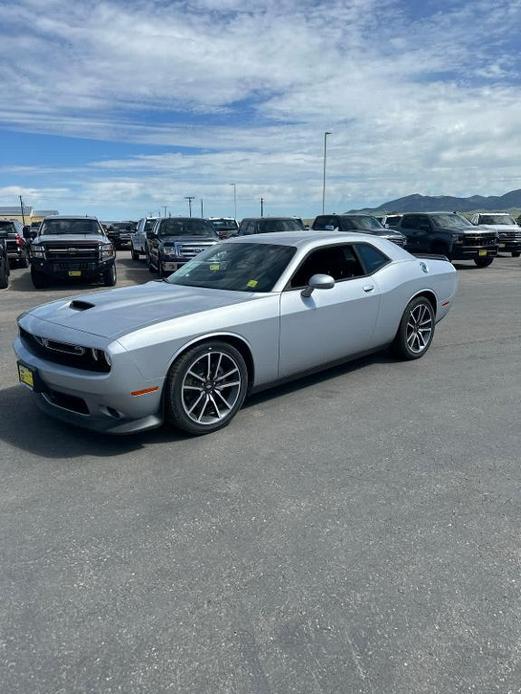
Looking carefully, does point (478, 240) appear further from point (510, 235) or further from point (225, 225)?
point (225, 225)

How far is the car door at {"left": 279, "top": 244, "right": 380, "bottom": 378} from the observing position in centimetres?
436

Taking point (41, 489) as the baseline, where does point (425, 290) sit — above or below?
above

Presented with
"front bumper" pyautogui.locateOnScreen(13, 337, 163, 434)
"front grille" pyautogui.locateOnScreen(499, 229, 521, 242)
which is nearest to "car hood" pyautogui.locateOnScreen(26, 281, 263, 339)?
"front bumper" pyautogui.locateOnScreen(13, 337, 163, 434)

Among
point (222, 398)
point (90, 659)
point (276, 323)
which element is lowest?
point (90, 659)

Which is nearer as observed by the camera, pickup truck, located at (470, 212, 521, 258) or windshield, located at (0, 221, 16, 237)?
windshield, located at (0, 221, 16, 237)

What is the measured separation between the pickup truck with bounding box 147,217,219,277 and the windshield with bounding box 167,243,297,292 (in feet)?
24.3

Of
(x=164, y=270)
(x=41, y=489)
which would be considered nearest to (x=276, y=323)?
(x=41, y=489)

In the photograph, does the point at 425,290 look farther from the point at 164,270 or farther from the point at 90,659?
the point at 164,270

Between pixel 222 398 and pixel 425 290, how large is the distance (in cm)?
305

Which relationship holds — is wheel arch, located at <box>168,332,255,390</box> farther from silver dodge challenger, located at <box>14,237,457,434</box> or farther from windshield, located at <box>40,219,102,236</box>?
windshield, located at <box>40,219,102,236</box>

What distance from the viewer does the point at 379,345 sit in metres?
5.46

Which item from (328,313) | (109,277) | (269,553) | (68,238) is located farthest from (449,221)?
(269,553)

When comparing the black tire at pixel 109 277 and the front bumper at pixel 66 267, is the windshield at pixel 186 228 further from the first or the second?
the front bumper at pixel 66 267

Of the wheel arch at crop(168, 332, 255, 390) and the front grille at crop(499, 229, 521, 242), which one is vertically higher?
the front grille at crop(499, 229, 521, 242)
